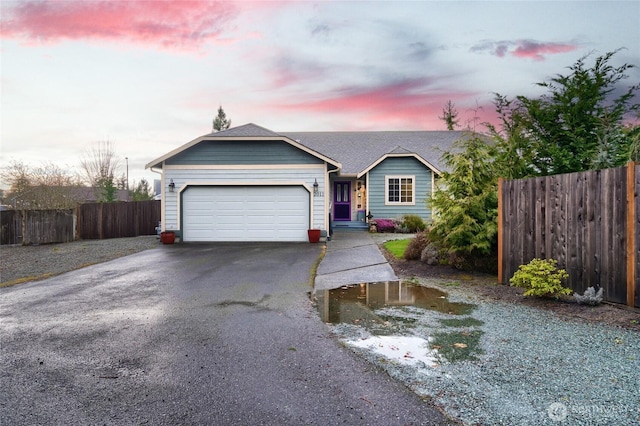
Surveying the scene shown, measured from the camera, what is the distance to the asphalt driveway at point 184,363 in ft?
A: 9.40

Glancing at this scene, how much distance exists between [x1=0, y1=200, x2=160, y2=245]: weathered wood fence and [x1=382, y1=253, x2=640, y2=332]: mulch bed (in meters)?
15.5

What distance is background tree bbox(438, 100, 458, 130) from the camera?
1571 inches

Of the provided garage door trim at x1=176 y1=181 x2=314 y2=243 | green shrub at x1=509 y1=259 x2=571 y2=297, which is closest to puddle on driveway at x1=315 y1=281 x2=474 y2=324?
green shrub at x1=509 y1=259 x2=571 y2=297

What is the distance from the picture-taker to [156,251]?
13.3 metres

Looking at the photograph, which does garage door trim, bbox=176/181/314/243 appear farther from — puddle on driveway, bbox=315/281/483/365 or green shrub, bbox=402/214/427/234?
puddle on driveway, bbox=315/281/483/365

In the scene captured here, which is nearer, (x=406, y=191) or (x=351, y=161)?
(x=406, y=191)

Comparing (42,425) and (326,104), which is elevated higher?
(326,104)

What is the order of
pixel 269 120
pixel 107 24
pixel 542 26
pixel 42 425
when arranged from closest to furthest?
pixel 42 425
pixel 542 26
pixel 107 24
pixel 269 120

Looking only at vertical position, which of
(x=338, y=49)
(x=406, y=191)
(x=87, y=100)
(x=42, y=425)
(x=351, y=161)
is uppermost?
(x=338, y=49)

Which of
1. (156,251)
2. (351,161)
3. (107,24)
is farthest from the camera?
(351,161)

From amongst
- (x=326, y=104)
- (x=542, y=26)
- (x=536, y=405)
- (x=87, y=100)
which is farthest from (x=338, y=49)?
(x=536, y=405)

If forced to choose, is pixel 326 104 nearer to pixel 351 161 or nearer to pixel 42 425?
pixel 351 161

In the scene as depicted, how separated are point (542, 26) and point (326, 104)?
9294 millimetres

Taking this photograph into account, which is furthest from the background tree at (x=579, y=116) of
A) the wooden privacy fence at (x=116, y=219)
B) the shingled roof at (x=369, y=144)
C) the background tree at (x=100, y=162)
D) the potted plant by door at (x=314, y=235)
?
the background tree at (x=100, y=162)
